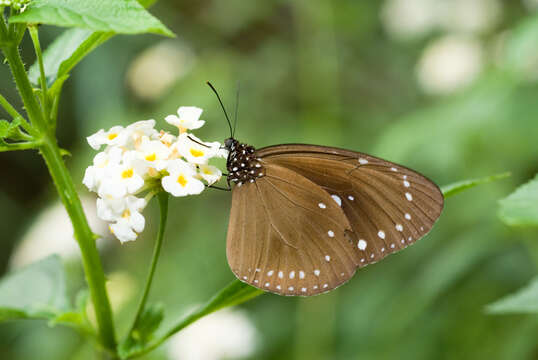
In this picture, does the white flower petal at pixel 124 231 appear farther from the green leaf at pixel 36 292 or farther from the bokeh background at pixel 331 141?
the bokeh background at pixel 331 141

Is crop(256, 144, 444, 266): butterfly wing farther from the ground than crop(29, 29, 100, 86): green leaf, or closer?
closer

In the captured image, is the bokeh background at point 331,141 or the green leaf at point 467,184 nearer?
the green leaf at point 467,184

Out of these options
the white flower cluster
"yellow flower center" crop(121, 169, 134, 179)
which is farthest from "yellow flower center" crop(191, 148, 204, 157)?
"yellow flower center" crop(121, 169, 134, 179)

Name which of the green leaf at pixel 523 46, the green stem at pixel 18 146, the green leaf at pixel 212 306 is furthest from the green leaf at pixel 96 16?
the green leaf at pixel 523 46

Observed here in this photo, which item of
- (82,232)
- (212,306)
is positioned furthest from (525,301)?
(82,232)

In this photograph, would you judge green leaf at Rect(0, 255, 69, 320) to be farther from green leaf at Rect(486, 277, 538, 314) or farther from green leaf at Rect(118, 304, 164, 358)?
green leaf at Rect(486, 277, 538, 314)

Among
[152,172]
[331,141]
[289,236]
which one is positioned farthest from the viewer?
[331,141]

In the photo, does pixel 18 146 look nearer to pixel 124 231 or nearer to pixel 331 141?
pixel 124 231

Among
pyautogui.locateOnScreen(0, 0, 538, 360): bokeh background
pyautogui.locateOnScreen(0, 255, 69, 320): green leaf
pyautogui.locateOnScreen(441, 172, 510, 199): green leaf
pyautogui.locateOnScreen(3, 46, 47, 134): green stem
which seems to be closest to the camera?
pyautogui.locateOnScreen(3, 46, 47, 134): green stem
